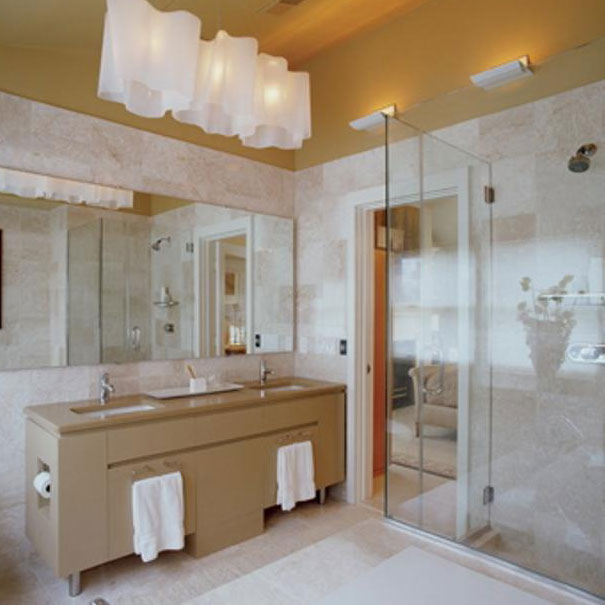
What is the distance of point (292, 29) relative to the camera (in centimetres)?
337

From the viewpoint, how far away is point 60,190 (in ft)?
8.93

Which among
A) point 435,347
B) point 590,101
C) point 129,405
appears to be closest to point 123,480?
point 129,405

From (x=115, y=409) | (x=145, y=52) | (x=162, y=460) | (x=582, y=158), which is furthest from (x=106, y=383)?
(x=582, y=158)

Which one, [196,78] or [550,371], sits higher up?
[196,78]

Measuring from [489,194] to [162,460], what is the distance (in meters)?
2.27

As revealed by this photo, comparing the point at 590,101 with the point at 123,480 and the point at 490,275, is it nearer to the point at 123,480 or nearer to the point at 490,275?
the point at 490,275

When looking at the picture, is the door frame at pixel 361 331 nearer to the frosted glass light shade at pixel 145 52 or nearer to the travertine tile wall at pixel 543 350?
the travertine tile wall at pixel 543 350

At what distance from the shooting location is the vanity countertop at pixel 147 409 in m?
2.29

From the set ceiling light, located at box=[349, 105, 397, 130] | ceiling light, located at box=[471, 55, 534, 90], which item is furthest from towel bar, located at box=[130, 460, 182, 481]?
ceiling light, located at box=[471, 55, 534, 90]

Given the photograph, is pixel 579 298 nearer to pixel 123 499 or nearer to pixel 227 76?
pixel 227 76

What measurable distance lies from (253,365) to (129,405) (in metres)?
1.10

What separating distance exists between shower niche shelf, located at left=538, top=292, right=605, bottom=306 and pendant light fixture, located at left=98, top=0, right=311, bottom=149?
1446mm

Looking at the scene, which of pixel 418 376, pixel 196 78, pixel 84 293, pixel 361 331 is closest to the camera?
pixel 196 78

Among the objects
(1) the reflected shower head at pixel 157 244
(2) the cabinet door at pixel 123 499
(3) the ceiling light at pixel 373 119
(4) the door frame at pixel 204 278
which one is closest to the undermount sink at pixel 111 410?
(2) the cabinet door at pixel 123 499
